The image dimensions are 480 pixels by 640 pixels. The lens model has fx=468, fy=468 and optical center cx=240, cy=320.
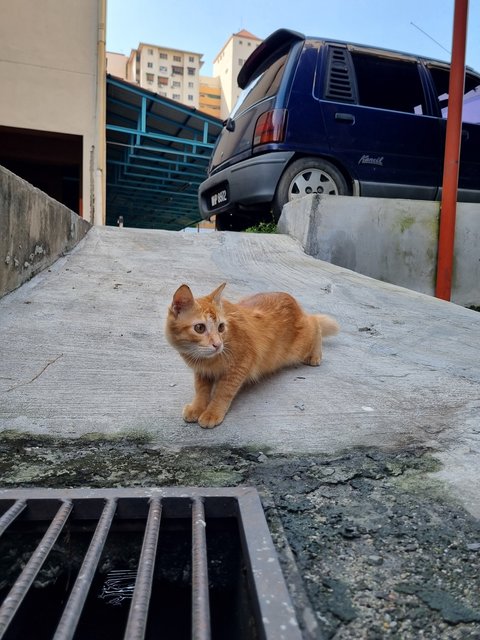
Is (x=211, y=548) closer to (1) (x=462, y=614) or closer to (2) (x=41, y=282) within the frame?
(1) (x=462, y=614)

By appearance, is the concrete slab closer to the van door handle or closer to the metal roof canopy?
the van door handle

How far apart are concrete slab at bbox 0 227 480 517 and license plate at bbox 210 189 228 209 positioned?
1238 mm

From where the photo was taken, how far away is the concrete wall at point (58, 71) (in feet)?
28.7

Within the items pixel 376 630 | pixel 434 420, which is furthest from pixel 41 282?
pixel 376 630

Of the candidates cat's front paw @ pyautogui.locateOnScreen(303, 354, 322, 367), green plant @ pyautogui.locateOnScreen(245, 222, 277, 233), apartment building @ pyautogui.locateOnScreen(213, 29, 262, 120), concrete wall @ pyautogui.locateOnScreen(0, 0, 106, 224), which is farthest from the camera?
apartment building @ pyautogui.locateOnScreen(213, 29, 262, 120)

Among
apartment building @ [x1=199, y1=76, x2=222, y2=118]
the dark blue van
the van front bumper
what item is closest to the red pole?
the dark blue van

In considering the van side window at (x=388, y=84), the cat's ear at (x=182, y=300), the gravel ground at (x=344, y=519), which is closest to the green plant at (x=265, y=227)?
the van side window at (x=388, y=84)

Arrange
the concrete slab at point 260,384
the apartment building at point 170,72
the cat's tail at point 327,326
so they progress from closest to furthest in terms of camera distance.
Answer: the concrete slab at point 260,384, the cat's tail at point 327,326, the apartment building at point 170,72

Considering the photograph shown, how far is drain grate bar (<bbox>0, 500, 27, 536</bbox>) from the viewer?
114cm

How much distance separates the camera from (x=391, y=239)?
4816mm

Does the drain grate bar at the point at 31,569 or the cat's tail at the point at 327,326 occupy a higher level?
the cat's tail at the point at 327,326

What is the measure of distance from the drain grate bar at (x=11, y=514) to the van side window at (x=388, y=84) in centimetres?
495

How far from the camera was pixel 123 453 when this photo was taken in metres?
1.59

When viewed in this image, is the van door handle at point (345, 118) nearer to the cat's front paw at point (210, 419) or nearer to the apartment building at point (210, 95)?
the cat's front paw at point (210, 419)
